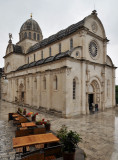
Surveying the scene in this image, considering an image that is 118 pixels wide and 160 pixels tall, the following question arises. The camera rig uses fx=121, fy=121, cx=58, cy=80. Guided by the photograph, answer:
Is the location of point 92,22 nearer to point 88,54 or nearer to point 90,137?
point 88,54

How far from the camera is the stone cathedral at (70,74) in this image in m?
16.5

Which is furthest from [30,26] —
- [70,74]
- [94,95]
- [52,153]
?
[52,153]

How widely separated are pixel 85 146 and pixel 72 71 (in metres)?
10.3

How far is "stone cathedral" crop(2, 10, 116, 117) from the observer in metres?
16.5

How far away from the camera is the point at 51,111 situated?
1802cm

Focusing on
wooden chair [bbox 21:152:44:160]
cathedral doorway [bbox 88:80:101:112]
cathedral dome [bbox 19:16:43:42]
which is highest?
cathedral dome [bbox 19:16:43:42]

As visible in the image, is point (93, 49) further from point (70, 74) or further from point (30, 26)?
point (30, 26)

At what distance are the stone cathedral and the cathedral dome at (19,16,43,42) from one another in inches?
249

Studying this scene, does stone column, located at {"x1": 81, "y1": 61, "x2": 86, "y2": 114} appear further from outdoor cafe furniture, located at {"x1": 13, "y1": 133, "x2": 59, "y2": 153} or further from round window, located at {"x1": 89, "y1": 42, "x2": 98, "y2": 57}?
outdoor cafe furniture, located at {"x1": 13, "y1": 133, "x2": 59, "y2": 153}

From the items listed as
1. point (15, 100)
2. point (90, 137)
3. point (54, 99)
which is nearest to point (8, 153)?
point (90, 137)

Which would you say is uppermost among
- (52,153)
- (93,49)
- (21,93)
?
(93,49)

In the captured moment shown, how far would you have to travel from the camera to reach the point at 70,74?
1628cm

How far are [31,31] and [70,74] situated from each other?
2361 cm

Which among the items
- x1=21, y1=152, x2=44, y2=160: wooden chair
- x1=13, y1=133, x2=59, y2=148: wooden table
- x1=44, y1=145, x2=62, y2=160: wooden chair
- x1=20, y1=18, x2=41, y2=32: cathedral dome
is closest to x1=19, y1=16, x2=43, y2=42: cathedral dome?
x1=20, y1=18, x2=41, y2=32: cathedral dome
